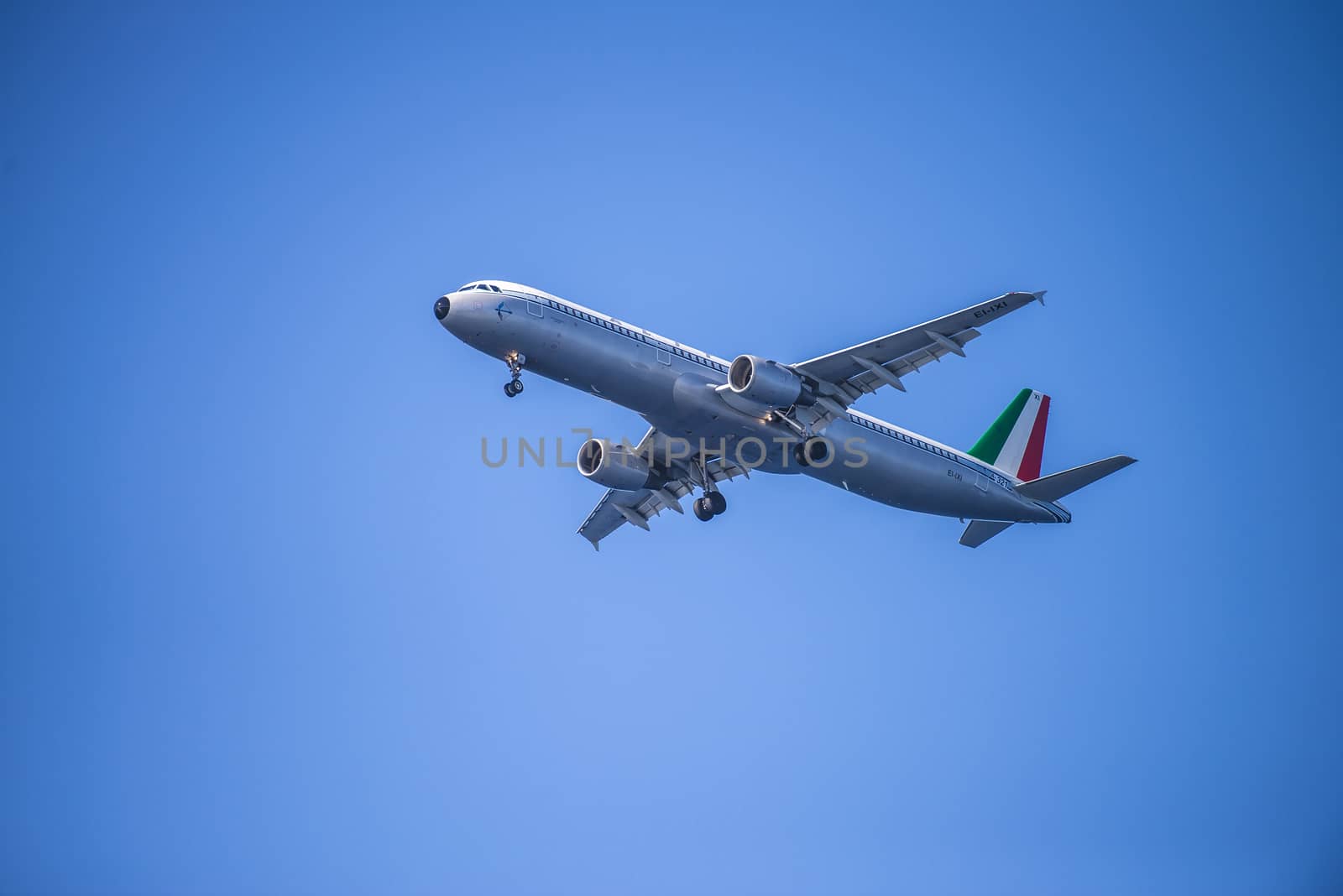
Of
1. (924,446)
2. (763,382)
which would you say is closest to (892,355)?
(763,382)

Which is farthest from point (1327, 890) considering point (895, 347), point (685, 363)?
point (685, 363)

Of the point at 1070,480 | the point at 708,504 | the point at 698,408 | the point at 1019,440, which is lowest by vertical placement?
the point at 708,504

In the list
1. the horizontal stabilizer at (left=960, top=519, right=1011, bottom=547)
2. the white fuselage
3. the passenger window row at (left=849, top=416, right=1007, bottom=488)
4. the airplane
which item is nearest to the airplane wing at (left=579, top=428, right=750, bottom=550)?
the airplane

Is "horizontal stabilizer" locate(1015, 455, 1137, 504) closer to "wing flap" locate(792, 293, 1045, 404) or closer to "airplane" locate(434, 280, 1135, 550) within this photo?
"airplane" locate(434, 280, 1135, 550)

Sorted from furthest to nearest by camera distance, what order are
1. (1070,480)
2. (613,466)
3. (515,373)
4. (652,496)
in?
(652,496), (1070,480), (613,466), (515,373)

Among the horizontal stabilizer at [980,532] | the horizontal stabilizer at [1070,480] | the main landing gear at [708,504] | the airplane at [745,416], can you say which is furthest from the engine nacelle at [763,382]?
the horizontal stabilizer at [980,532]

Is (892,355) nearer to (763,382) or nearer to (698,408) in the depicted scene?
(763,382)
